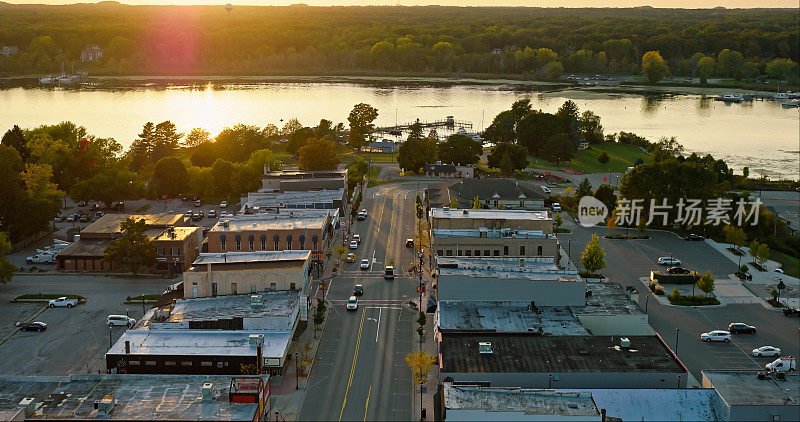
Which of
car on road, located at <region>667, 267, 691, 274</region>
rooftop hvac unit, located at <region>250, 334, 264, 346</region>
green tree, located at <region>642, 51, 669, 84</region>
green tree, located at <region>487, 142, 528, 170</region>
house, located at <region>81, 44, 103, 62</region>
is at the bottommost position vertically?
car on road, located at <region>667, 267, 691, 274</region>

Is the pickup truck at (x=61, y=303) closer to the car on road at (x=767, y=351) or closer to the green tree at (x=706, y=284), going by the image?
the green tree at (x=706, y=284)

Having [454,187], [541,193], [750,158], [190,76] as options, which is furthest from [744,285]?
[190,76]

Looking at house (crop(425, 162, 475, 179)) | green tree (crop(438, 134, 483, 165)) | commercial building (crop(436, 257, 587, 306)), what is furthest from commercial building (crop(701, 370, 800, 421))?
green tree (crop(438, 134, 483, 165))

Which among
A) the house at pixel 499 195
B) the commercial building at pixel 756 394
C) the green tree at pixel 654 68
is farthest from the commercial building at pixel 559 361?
the green tree at pixel 654 68

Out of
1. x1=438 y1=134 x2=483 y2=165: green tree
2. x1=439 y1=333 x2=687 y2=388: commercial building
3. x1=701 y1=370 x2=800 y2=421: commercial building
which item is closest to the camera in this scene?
x1=701 y1=370 x2=800 y2=421: commercial building

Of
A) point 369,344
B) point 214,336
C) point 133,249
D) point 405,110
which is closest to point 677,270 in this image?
point 369,344

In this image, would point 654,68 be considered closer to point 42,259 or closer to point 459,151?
point 459,151

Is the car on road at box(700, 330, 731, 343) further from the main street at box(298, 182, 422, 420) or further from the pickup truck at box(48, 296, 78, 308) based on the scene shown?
the pickup truck at box(48, 296, 78, 308)
